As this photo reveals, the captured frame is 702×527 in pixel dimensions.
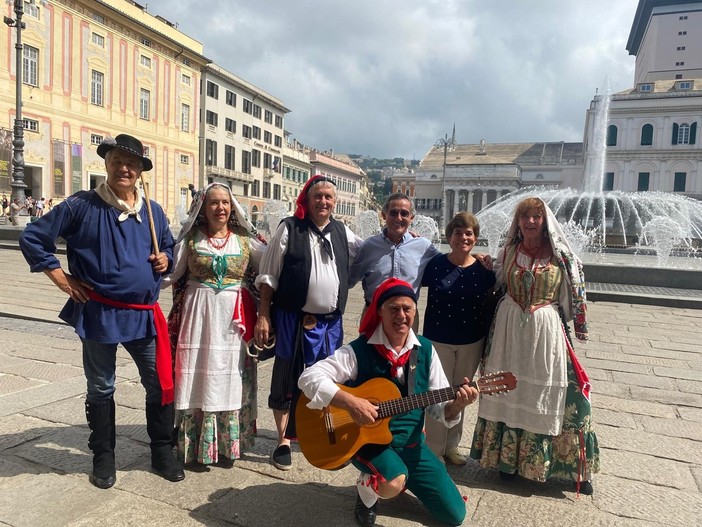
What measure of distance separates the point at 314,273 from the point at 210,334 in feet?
2.39

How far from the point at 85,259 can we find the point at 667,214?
25945 millimetres

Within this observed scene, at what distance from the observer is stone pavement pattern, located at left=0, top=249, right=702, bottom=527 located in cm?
261

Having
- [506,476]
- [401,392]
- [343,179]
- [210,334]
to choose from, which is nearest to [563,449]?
[506,476]

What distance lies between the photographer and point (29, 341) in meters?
5.69

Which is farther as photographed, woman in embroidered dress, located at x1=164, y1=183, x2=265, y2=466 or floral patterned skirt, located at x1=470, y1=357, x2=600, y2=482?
woman in embroidered dress, located at x1=164, y1=183, x2=265, y2=466

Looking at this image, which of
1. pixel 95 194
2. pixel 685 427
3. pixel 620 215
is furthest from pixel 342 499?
pixel 620 215

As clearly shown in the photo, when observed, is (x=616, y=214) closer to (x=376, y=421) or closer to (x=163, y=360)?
(x=376, y=421)

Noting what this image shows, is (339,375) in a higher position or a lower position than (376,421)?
higher

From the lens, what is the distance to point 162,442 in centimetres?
300

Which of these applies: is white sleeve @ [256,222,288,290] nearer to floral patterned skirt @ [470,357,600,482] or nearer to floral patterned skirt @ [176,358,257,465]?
floral patterned skirt @ [176,358,257,465]

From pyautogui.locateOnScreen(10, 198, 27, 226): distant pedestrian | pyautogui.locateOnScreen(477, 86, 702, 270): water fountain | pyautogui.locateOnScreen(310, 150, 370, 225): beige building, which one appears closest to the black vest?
pyautogui.locateOnScreen(477, 86, 702, 270): water fountain

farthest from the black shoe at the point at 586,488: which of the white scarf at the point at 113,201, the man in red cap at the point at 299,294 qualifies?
the white scarf at the point at 113,201

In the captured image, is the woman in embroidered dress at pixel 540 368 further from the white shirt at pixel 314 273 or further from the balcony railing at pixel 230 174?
the balcony railing at pixel 230 174

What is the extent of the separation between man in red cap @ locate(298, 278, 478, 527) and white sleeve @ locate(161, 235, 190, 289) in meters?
1.14
